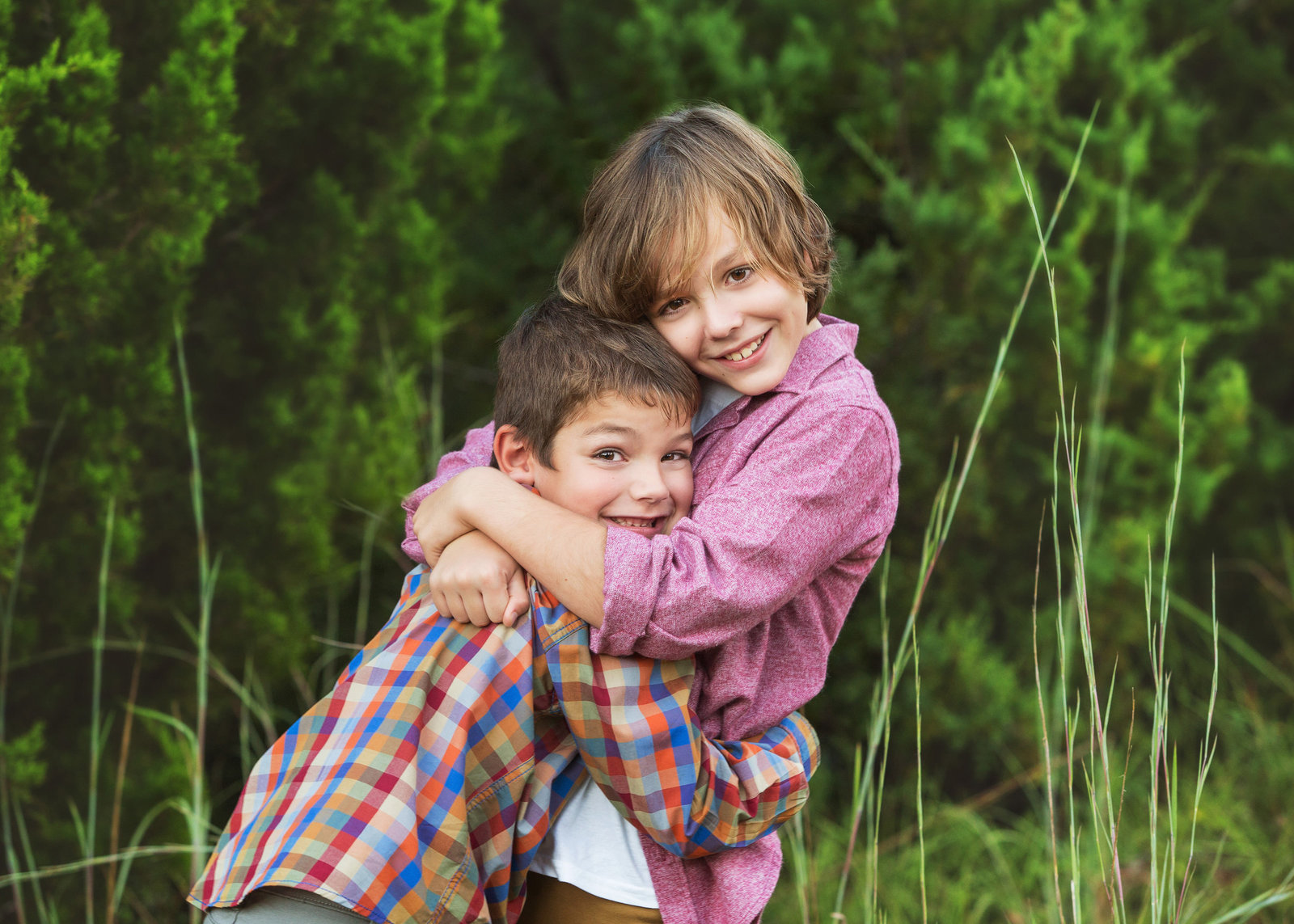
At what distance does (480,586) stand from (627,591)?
0.68ft

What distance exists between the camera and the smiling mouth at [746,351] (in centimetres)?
172

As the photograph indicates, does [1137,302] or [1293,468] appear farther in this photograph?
[1293,468]

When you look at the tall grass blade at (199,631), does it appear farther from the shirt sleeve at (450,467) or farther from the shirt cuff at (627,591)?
the shirt cuff at (627,591)

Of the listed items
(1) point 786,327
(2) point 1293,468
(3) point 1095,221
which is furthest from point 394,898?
(2) point 1293,468

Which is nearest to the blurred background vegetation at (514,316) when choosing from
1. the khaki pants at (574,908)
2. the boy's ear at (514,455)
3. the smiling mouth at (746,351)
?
the boy's ear at (514,455)

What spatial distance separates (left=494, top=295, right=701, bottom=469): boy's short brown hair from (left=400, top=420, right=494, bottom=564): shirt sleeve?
0.51 ft

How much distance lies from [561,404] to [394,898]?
0.70 metres

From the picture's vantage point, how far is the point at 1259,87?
Result: 460 cm

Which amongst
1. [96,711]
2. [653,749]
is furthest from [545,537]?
[96,711]

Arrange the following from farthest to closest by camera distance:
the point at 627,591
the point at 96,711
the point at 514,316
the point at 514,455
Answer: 1. the point at 514,316
2. the point at 96,711
3. the point at 514,455
4. the point at 627,591

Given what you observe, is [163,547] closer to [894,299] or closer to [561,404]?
[561,404]

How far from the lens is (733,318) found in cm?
170

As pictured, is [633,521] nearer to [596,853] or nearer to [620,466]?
[620,466]

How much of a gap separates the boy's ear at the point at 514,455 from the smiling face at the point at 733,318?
0.90 ft
